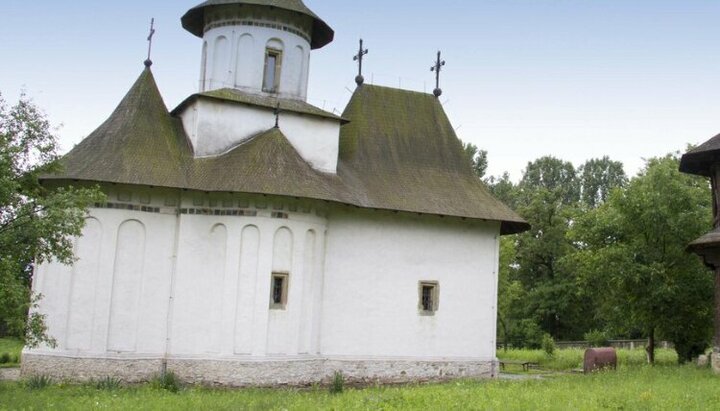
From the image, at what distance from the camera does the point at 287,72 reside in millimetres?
21406

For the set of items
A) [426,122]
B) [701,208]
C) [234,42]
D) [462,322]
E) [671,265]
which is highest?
[234,42]

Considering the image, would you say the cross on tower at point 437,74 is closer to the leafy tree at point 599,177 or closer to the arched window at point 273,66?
the arched window at point 273,66

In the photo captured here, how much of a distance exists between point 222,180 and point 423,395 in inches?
290

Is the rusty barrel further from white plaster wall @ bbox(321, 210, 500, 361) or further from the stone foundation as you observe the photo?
the stone foundation

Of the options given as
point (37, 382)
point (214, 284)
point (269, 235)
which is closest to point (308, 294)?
point (269, 235)

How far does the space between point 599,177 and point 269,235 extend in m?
51.7

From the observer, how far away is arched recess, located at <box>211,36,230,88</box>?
21.0 metres

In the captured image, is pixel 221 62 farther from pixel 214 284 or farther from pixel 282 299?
pixel 282 299

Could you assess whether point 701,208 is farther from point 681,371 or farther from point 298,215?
point 298,215

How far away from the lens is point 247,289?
1738 centimetres

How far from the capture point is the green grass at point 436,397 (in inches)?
464

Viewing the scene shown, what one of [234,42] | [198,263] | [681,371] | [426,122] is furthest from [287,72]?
[681,371]

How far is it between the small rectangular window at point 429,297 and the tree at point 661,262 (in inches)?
243

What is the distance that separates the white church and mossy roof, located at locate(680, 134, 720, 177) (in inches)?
186
